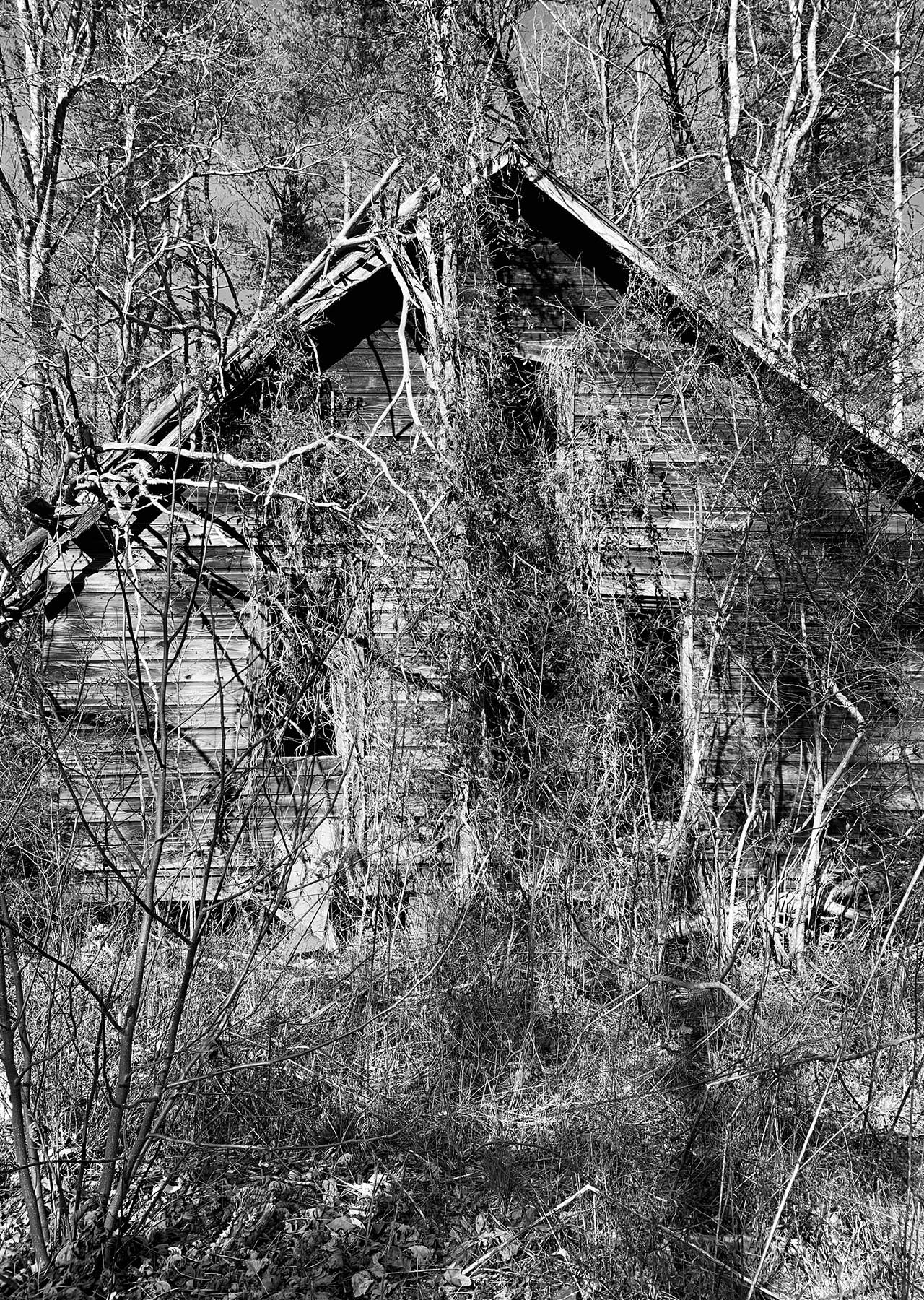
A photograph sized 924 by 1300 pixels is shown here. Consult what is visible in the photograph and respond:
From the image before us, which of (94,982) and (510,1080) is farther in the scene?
(510,1080)

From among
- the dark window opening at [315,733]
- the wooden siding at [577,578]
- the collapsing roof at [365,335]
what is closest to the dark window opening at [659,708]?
Result: the wooden siding at [577,578]

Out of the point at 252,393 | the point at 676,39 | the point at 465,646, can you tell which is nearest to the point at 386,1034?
the point at 465,646

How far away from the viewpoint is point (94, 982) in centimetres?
459

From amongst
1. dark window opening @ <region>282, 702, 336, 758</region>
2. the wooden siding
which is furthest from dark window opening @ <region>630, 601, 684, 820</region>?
dark window opening @ <region>282, 702, 336, 758</region>

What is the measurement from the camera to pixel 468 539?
720 centimetres

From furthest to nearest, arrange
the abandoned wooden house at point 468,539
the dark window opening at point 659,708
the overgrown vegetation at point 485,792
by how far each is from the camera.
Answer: the dark window opening at point 659,708
the abandoned wooden house at point 468,539
the overgrown vegetation at point 485,792

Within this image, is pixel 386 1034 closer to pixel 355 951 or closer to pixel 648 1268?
pixel 355 951

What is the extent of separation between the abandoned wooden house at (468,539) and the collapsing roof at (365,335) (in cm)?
3

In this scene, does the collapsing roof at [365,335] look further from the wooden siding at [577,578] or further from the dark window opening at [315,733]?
the dark window opening at [315,733]

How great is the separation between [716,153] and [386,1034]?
51.7 ft

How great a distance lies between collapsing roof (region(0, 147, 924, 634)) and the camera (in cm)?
698

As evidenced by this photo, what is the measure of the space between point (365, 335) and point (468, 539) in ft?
6.79

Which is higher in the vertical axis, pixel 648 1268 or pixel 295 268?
pixel 295 268

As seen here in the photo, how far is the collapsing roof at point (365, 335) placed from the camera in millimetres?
6984
